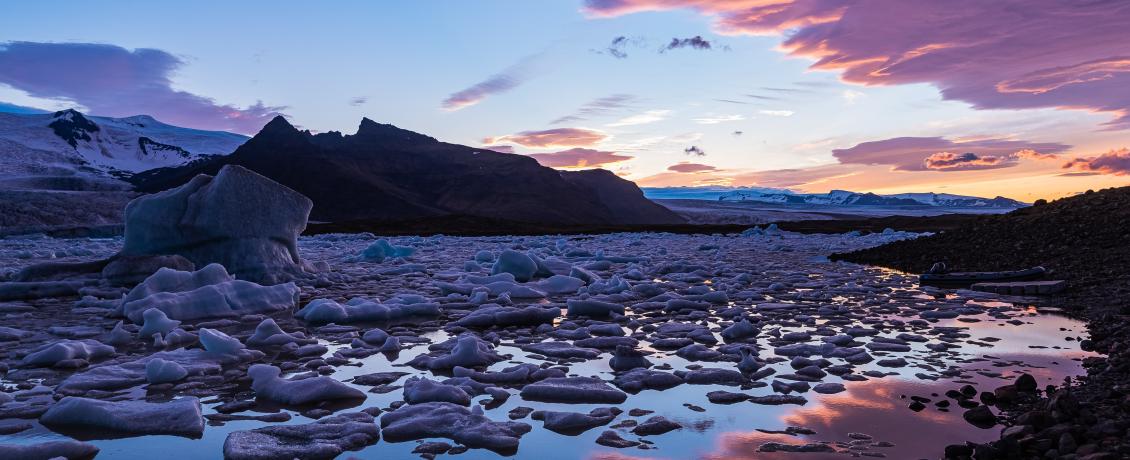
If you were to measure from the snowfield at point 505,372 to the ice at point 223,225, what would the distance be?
1862 mm

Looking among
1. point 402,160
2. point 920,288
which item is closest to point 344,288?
point 920,288

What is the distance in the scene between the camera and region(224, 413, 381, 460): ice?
9.39ft

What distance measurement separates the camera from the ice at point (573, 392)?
3.81m

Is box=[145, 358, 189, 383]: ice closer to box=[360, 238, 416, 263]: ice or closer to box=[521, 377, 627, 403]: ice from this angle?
box=[521, 377, 627, 403]: ice

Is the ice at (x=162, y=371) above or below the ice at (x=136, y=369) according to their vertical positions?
above

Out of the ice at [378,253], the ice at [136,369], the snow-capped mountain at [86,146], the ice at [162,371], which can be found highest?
the snow-capped mountain at [86,146]

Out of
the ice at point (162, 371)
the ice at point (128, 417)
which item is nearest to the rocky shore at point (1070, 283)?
the ice at point (128, 417)

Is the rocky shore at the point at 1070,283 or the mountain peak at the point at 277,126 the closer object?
the rocky shore at the point at 1070,283

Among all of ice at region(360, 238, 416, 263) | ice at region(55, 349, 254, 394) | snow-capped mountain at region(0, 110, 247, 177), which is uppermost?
snow-capped mountain at region(0, 110, 247, 177)

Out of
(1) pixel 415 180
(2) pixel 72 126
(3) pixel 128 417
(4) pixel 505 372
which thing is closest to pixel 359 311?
(4) pixel 505 372

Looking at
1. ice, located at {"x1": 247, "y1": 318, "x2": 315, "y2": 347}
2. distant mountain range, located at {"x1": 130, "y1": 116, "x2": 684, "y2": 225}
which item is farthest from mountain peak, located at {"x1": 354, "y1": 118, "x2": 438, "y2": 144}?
ice, located at {"x1": 247, "y1": 318, "x2": 315, "y2": 347}

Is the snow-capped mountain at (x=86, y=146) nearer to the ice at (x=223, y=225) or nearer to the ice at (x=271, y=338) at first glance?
the ice at (x=223, y=225)

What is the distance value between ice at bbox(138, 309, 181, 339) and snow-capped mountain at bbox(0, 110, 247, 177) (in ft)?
414

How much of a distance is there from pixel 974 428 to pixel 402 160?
4731 inches
